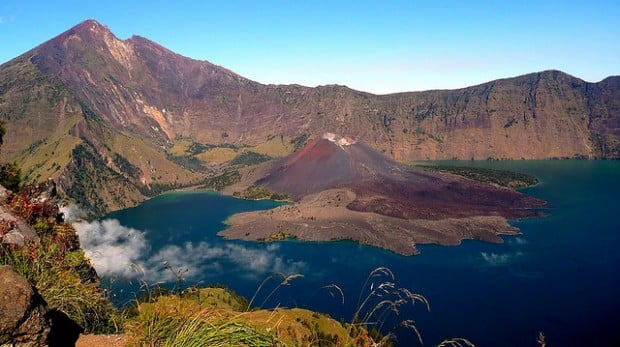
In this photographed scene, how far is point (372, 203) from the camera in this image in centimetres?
14000

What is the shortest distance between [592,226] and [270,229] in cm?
8532

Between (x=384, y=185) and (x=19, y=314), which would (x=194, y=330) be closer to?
(x=19, y=314)

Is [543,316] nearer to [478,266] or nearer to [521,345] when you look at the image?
[521,345]

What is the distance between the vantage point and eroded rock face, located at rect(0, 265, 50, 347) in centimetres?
572

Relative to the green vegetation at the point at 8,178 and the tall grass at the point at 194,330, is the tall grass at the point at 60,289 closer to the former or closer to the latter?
the tall grass at the point at 194,330

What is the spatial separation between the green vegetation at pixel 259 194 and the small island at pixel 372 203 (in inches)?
17.4

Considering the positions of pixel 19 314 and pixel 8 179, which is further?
pixel 8 179

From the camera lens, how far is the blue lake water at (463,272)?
210 ft

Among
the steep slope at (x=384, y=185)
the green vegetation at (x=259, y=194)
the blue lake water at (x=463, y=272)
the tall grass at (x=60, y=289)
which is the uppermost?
the tall grass at (x=60, y=289)

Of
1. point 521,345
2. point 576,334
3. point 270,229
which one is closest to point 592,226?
point 576,334

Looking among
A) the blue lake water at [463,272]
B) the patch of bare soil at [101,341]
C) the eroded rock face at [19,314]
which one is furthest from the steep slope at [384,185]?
the eroded rock face at [19,314]

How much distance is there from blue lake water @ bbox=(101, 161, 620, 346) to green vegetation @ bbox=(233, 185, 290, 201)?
37.3m

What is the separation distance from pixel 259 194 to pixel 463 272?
107780 mm

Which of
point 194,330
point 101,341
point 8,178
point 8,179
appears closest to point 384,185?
point 8,179
